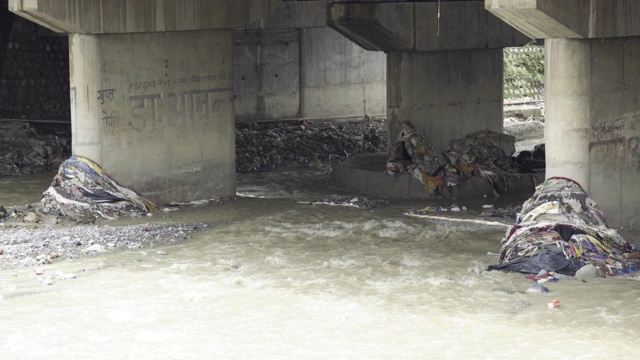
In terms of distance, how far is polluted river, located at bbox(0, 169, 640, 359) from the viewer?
1302 cm

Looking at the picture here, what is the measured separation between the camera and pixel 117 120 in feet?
71.8

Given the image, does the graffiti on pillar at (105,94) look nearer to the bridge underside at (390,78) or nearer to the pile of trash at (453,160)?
the bridge underside at (390,78)

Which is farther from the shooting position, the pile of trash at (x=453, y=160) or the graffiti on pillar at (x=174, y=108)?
the pile of trash at (x=453, y=160)

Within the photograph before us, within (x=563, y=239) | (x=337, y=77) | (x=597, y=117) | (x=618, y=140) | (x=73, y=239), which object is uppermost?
(x=337, y=77)

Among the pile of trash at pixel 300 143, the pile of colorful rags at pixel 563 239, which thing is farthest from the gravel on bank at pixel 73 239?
the pile of trash at pixel 300 143

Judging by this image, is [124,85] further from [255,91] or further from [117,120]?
[255,91]

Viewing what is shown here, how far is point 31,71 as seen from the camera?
105 feet

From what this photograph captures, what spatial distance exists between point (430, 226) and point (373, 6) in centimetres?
712

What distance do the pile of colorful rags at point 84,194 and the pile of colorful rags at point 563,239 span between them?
8.17 metres

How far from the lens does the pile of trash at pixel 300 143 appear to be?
30516 mm

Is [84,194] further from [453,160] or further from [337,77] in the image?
[337,77]

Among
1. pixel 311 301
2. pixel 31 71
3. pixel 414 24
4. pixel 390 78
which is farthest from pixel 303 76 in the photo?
pixel 311 301

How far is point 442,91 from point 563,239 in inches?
407

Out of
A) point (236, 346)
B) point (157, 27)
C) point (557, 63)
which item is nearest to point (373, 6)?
point (157, 27)
